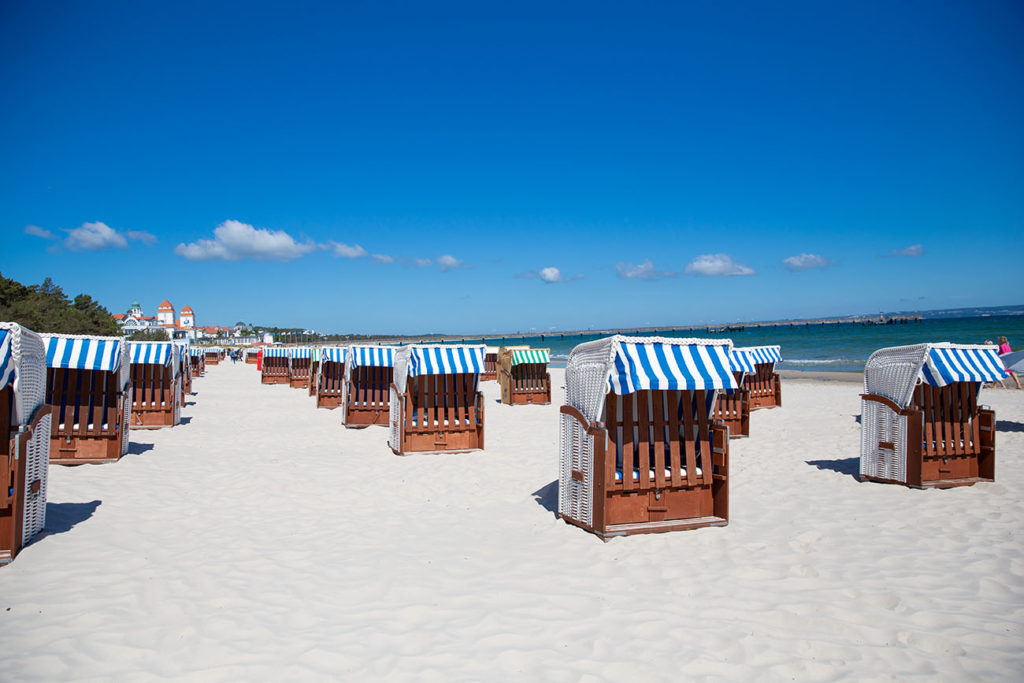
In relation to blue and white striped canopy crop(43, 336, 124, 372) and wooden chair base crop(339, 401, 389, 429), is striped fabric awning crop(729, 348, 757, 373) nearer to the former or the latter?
wooden chair base crop(339, 401, 389, 429)

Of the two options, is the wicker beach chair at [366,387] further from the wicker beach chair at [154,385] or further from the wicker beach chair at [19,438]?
the wicker beach chair at [19,438]

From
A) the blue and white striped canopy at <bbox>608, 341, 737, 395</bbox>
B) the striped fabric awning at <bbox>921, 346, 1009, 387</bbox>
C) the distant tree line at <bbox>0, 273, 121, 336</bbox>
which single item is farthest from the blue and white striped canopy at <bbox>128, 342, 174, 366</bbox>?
the distant tree line at <bbox>0, 273, 121, 336</bbox>

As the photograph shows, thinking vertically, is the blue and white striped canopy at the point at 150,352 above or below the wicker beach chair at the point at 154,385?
above

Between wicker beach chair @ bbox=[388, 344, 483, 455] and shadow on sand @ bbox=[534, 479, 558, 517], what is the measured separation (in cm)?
273

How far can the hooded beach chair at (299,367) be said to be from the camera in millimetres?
26469

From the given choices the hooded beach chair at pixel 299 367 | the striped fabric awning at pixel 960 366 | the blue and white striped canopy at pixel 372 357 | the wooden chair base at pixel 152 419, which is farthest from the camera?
the hooded beach chair at pixel 299 367

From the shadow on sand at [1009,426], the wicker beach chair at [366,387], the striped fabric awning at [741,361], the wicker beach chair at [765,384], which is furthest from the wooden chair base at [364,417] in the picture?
the shadow on sand at [1009,426]

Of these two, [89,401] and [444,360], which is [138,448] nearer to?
[89,401]

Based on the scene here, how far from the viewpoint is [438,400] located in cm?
1052

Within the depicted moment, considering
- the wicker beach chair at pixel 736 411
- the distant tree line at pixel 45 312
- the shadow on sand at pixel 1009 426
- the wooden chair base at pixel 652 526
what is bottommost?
the wooden chair base at pixel 652 526

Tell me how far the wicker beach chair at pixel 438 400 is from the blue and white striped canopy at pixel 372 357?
3307 millimetres

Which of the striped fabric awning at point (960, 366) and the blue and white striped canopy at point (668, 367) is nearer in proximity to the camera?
the blue and white striped canopy at point (668, 367)

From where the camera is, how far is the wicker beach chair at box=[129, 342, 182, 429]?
43.2 ft

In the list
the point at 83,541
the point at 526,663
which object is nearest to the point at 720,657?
the point at 526,663
